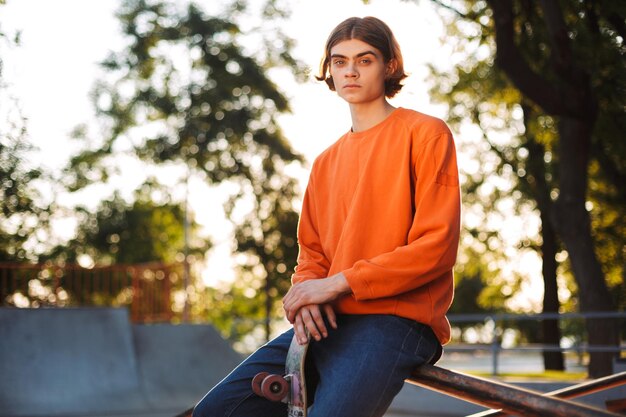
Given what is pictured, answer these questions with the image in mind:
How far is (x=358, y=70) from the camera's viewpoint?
269 cm

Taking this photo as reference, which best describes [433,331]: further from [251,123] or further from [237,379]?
[251,123]

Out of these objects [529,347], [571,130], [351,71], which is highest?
[571,130]

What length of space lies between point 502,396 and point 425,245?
A: 0.48 m

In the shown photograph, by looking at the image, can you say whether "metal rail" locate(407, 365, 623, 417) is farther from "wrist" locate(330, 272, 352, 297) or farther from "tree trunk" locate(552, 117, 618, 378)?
"tree trunk" locate(552, 117, 618, 378)

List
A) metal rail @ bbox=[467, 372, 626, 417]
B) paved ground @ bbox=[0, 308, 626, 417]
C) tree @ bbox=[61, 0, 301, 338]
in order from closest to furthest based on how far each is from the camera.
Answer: metal rail @ bbox=[467, 372, 626, 417] < paved ground @ bbox=[0, 308, 626, 417] < tree @ bbox=[61, 0, 301, 338]

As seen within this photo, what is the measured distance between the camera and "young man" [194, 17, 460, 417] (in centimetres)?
238

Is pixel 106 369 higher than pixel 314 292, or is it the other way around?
pixel 314 292

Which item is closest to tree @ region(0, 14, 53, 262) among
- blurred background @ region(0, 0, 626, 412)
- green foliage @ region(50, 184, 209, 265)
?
blurred background @ region(0, 0, 626, 412)

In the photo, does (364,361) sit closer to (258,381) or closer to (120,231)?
(258,381)

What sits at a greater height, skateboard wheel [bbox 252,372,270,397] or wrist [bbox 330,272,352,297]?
wrist [bbox 330,272,352,297]

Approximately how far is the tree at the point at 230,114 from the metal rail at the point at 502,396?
26987 millimetres

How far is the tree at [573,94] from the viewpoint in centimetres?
1268

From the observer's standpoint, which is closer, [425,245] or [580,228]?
[425,245]

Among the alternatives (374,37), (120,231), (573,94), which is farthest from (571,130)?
(120,231)
